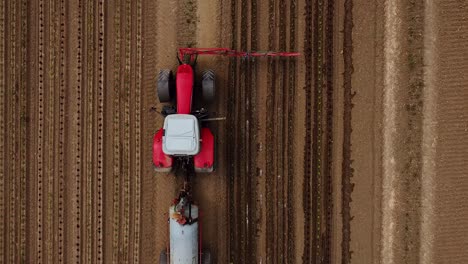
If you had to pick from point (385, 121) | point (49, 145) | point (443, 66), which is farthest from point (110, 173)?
point (443, 66)

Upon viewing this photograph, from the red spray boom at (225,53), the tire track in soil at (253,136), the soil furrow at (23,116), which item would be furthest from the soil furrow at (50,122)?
the tire track in soil at (253,136)

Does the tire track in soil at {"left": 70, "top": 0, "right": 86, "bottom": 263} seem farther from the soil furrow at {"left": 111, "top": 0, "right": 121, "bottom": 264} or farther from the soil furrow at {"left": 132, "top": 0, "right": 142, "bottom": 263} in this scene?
the soil furrow at {"left": 132, "top": 0, "right": 142, "bottom": 263}

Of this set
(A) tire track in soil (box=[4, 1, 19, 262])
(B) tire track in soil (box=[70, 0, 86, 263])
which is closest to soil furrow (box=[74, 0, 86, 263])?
(B) tire track in soil (box=[70, 0, 86, 263])

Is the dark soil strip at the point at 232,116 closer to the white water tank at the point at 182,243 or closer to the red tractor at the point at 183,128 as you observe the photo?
the red tractor at the point at 183,128

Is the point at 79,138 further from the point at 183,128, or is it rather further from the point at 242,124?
the point at 242,124

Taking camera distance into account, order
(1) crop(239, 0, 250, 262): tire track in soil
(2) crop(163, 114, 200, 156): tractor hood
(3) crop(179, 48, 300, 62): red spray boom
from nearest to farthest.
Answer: (2) crop(163, 114, 200, 156): tractor hood, (3) crop(179, 48, 300, 62): red spray boom, (1) crop(239, 0, 250, 262): tire track in soil

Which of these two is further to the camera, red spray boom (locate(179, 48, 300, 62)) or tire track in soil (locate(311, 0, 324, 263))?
tire track in soil (locate(311, 0, 324, 263))

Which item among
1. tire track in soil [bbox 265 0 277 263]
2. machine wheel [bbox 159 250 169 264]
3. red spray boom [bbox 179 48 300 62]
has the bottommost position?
machine wheel [bbox 159 250 169 264]
